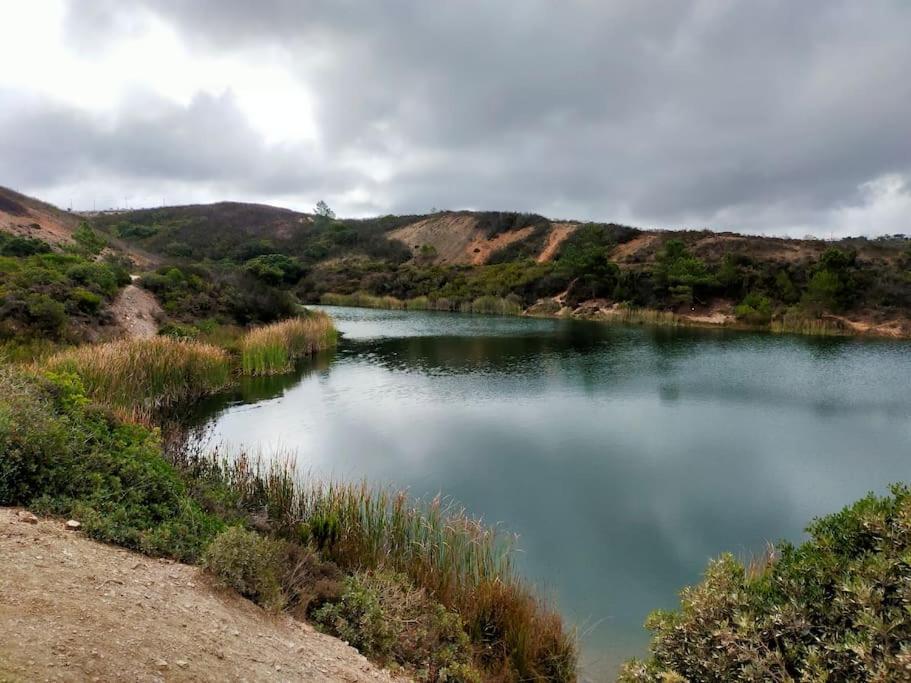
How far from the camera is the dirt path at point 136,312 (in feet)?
65.6

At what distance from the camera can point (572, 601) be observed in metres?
6.60

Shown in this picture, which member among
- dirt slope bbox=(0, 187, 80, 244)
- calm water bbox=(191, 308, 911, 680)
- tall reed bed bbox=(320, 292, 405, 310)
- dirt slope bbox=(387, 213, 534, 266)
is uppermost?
dirt slope bbox=(387, 213, 534, 266)

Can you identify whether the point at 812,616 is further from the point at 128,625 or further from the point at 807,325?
the point at 807,325

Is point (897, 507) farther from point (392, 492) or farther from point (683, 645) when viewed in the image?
point (392, 492)

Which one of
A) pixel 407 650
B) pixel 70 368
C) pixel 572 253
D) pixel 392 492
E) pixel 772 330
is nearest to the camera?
pixel 407 650

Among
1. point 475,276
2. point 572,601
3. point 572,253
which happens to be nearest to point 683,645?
point 572,601

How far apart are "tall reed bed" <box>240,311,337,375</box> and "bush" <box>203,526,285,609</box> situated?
16383mm

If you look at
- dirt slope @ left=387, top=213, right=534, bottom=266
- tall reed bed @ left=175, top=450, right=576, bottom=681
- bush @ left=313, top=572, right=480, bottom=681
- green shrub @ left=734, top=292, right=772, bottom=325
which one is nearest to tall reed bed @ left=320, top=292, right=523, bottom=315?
dirt slope @ left=387, top=213, right=534, bottom=266

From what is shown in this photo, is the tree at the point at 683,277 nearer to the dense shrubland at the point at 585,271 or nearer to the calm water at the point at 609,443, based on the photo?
the dense shrubland at the point at 585,271

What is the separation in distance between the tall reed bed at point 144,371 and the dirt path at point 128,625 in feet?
16.0

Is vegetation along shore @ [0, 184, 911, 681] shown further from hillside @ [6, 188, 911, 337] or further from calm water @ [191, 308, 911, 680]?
hillside @ [6, 188, 911, 337]

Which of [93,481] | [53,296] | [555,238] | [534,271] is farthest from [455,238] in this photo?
[93,481]

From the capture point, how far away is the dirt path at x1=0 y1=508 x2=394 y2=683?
307 cm

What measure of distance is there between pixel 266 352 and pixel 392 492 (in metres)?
13.4
